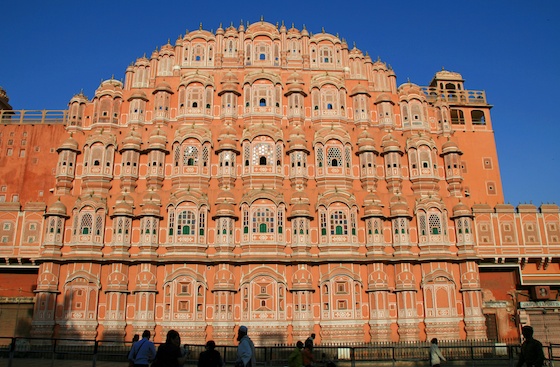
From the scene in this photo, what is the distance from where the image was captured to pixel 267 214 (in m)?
34.7

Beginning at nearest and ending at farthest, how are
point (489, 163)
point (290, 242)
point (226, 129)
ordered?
1. point (290, 242)
2. point (226, 129)
3. point (489, 163)

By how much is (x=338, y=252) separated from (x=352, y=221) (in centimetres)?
240

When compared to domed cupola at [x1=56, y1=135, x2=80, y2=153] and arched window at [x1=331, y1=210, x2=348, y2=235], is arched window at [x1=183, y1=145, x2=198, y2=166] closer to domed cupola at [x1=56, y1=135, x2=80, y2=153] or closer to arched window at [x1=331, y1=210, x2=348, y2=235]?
domed cupola at [x1=56, y1=135, x2=80, y2=153]

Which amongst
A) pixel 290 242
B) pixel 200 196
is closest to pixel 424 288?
pixel 290 242

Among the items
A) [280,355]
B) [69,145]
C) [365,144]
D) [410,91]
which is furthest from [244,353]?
[410,91]

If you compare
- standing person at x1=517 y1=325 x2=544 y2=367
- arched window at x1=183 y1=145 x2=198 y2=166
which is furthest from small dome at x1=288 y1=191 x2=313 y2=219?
standing person at x1=517 y1=325 x2=544 y2=367

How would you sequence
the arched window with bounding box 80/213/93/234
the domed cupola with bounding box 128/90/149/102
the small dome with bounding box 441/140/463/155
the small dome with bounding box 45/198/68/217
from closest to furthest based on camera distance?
the small dome with bounding box 45/198/68/217
the arched window with bounding box 80/213/93/234
the small dome with bounding box 441/140/463/155
the domed cupola with bounding box 128/90/149/102

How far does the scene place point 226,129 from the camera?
36875 millimetres

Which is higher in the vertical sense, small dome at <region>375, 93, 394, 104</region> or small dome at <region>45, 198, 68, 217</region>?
small dome at <region>375, 93, 394, 104</region>

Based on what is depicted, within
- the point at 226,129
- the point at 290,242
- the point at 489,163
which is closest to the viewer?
the point at 290,242

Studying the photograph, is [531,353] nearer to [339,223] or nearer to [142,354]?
[142,354]

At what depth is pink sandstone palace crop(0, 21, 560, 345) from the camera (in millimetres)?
33188

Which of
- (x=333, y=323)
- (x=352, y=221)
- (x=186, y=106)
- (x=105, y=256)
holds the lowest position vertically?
(x=333, y=323)

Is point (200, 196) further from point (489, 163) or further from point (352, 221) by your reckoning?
point (489, 163)
